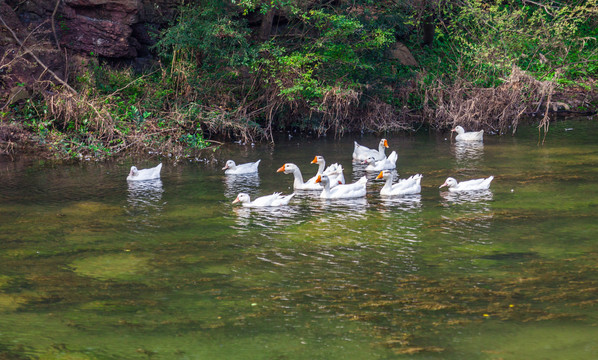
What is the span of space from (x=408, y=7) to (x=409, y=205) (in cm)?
1331

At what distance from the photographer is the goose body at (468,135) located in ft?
73.7

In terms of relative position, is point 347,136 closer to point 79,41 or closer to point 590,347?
point 79,41

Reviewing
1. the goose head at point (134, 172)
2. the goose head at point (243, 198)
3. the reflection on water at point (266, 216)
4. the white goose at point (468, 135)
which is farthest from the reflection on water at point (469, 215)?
the white goose at point (468, 135)

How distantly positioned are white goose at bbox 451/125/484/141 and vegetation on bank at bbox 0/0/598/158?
5.16 feet

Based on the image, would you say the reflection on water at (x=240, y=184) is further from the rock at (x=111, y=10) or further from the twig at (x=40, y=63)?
the rock at (x=111, y=10)

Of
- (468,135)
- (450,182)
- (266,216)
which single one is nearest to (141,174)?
(266,216)

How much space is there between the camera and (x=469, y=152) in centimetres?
2075

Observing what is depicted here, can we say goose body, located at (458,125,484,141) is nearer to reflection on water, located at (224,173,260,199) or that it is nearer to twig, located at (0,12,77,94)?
reflection on water, located at (224,173,260,199)

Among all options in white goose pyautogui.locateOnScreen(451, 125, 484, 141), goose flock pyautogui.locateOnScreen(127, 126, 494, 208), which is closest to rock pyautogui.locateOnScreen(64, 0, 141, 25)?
goose flock pyautogui.locateOnScreen(127, 126, 494, 208)

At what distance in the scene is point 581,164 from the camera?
18359 millimetres

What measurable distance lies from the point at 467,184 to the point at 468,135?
7387 millimetres

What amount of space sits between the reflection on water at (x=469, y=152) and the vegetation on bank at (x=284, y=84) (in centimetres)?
199

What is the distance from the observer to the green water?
814 cm

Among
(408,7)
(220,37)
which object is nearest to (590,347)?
(220,37)
